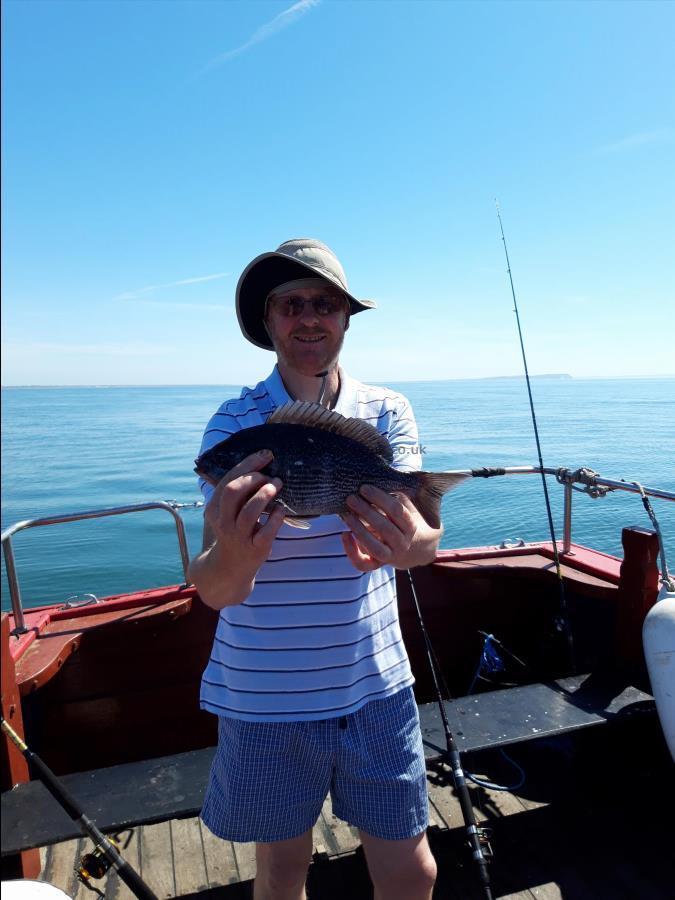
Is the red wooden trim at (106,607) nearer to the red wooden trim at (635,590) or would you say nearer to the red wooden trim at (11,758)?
the red wooden trim at (11,758)

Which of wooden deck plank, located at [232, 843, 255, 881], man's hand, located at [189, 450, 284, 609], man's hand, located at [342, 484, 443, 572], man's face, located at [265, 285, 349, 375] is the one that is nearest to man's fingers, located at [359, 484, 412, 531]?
man's hand, located at [342, 484, 443, 572]

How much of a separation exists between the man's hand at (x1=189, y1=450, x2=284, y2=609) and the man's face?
46 cm

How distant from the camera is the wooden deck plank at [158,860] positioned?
141 inches

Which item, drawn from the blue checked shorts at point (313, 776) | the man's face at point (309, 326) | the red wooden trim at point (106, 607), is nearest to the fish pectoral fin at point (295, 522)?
the man's face at point (309, 326)

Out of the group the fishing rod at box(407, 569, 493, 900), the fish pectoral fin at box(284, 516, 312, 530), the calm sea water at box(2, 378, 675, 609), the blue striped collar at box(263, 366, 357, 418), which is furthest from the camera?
the calm sea water at box(2, 378, 675, 609)

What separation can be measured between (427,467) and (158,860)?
1509 cm

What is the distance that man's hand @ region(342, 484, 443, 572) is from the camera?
2092 mm

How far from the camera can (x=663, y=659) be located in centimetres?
347

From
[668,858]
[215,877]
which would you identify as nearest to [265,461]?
[215,877]

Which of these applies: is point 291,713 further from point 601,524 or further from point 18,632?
point 601,524

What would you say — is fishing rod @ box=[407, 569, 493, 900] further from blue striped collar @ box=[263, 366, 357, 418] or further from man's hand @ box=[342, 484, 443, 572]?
blue striped collar @ box=[263, 366, 357, 418]

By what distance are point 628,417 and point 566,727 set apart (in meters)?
22.9

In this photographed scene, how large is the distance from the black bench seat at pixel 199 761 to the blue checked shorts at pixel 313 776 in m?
0.95

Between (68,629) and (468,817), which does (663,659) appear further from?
(68,629)
